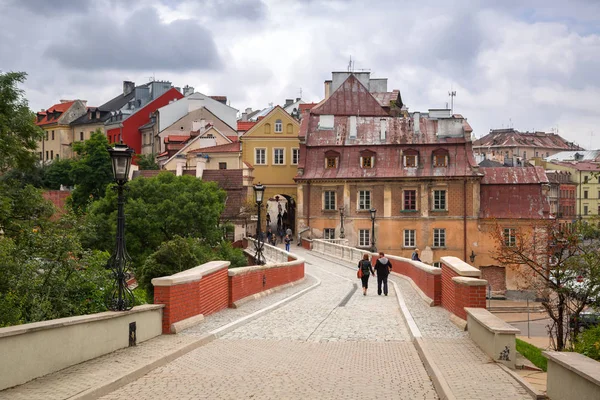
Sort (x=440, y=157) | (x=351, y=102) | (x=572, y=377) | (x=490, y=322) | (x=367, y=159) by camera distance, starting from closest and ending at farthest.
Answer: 1. (x=572, y=377)
2. (x=490, y=322)
3. (x=440, y=157)
4. (x=367, y=159)
5. (x=351, y=102)

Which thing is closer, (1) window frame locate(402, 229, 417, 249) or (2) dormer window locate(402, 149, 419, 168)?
(1) window frame locate(402, 229, 417, 249)

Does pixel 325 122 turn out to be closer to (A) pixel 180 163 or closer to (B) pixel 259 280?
(A) pixel 180 163

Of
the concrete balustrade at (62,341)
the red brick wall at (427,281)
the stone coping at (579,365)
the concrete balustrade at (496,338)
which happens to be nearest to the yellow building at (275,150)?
the red brick wall at (427,281)

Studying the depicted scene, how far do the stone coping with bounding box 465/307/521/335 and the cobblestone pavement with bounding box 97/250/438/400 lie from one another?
1.14 metres

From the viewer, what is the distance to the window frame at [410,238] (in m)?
65.3

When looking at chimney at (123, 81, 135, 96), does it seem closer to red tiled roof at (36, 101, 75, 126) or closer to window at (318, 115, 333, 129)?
red tiled roof at (36, 101, 75, 126)

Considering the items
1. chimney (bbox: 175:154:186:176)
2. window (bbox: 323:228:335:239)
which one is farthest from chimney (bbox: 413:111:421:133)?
chimney (bbox: 175:154:186:176)

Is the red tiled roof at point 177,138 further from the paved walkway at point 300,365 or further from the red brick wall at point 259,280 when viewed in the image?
the paved walkway at point 300,365

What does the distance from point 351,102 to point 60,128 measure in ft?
195

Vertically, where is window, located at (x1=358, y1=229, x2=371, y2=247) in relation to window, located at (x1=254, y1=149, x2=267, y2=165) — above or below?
below

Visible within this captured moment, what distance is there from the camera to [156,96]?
4328 inches

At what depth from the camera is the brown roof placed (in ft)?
567

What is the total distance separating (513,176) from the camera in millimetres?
65625

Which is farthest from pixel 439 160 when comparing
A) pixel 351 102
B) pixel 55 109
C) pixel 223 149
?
pixel 55 109
